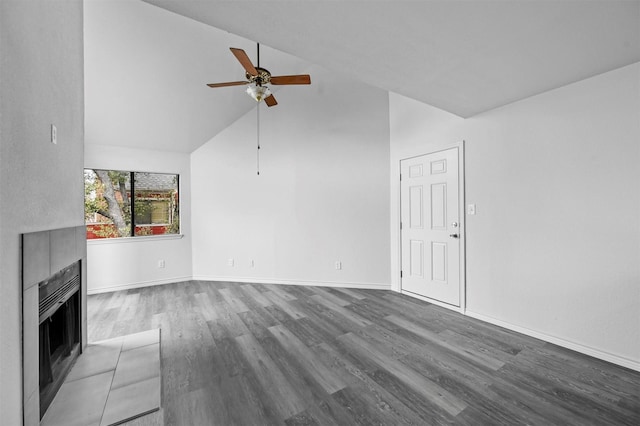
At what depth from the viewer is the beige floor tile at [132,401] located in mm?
1615

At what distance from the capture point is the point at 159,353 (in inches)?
92.7

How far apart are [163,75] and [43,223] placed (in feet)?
8.27

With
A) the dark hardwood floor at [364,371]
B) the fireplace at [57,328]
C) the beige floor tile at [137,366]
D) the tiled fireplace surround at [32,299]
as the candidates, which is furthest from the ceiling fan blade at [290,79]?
the beige floor tile at [137,366]

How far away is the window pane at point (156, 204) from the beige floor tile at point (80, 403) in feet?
9.96

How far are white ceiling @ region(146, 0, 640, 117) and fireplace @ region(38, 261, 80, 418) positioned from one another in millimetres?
1906

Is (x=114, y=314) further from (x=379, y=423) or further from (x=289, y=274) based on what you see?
(x=379, y=423)

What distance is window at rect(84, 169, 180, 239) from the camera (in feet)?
13.8

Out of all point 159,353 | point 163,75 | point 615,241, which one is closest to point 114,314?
point 159,353

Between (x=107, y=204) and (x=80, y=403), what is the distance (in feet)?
11.3

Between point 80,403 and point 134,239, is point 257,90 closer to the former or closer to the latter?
point 80,403

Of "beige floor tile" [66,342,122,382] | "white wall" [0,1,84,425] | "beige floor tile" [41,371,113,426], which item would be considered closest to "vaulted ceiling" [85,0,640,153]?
"white wall" [0,1,84,425]

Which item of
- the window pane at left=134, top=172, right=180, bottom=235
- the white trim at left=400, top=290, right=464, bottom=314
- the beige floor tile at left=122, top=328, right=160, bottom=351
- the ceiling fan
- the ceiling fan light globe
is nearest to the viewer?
the beige floor tile at left=122, top=328, right=160, bottom=351

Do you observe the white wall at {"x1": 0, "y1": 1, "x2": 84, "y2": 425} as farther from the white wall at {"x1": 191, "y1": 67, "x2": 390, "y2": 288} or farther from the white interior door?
the white interior door

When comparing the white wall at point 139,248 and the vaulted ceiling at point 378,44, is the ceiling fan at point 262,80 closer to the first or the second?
the vaulted ceiling at point 378,44
